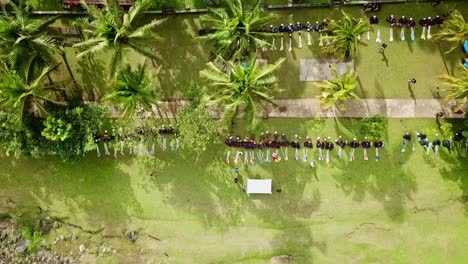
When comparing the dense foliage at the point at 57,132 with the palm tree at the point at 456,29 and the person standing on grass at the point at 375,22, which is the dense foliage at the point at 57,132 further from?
the palm tree at the point at 456,29

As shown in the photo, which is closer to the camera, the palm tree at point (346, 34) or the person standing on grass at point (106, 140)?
the palm tree at point (346, 34)

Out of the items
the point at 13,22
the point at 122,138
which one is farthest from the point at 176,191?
the point at 13,22

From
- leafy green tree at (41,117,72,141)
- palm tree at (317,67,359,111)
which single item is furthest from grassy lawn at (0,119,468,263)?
leafy green tree at (41,117,72,141)

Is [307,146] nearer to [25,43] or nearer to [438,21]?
[438,21]

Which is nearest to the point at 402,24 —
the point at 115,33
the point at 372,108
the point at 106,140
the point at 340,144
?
the point at 372,108

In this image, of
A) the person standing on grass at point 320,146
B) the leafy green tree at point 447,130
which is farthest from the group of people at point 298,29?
the leafy green tree at point 447,130

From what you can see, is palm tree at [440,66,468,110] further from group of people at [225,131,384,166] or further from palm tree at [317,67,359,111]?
palm tree at [317,67,359,111]
